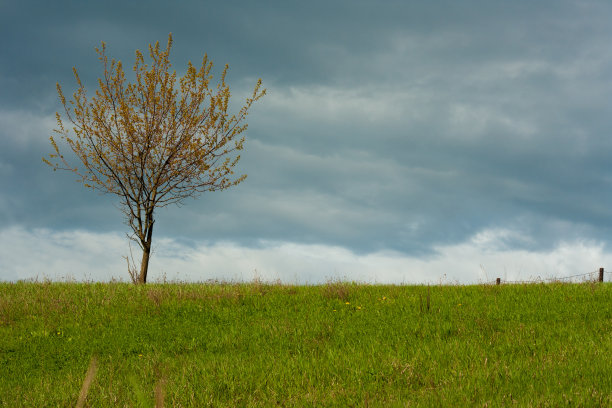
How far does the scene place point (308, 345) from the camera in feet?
29.7

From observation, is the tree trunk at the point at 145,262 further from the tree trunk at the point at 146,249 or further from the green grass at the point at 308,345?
the green grass at the point at 308,345

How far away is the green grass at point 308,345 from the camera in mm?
6031

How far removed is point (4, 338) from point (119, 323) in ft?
8.26

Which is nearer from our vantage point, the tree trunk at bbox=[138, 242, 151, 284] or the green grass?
the green grass

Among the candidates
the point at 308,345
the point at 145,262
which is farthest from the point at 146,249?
the point at 308,345

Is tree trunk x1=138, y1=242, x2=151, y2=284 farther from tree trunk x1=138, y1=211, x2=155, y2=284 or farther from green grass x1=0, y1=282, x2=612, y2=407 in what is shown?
green grass x1=0, y1=282, x2=612, y2=407

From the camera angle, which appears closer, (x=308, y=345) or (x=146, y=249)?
(x=308, y=345)

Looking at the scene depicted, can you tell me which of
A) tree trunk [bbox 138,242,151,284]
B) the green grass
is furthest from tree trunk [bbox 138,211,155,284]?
the green grass

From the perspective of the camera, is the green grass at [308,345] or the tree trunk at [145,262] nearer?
the green grass at [308,345]

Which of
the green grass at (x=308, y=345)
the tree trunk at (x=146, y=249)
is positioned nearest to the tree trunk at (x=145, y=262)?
the tree trunk at (x=146, y=249)

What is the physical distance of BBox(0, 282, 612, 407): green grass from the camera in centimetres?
603

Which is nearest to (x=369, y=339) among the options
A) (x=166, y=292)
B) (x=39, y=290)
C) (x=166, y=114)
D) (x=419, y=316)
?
(x=419, y=316)

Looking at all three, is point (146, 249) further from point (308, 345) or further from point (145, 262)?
point (308, 345)

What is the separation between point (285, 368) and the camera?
23.7ft
